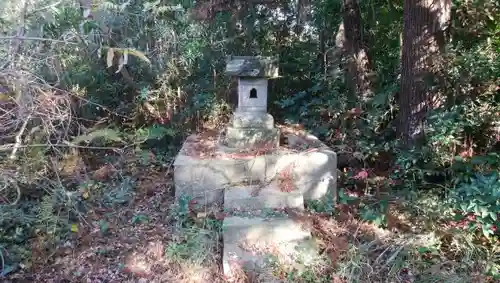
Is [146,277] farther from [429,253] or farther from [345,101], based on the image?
[345,101]

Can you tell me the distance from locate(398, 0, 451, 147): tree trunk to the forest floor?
1251 mm

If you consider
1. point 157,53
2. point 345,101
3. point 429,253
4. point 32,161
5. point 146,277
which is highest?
point 157,53

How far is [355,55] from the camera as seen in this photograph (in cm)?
591

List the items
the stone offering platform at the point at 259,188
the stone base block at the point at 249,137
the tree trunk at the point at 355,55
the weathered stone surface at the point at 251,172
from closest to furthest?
the stone offering platform at the point at 259,188 < the weathered stone surface at the point at 251,172 < the stone base block at the point at 249,137 < the tree trunk at the point at 355,55

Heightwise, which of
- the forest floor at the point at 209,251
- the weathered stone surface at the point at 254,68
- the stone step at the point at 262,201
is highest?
the weathered stone surface at the point at 254,68

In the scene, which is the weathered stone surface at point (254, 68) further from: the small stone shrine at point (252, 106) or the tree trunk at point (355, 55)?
the tree trunk at point (355, 55)

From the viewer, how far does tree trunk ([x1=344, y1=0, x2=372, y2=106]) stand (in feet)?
19.1

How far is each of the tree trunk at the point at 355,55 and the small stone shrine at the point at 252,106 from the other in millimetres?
1563

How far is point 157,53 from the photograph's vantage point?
638 cm

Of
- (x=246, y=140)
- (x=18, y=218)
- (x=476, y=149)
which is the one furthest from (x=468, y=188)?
(x=18, y=218)

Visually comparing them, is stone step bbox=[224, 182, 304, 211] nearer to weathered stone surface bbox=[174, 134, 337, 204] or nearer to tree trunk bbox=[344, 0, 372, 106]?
weathered stone surface bbox=[174, 134, 337, 204]

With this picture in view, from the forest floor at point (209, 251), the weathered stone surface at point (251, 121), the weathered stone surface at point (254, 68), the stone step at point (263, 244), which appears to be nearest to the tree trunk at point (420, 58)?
the forest floor at point (209, 251)

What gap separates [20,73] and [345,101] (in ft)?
14.2

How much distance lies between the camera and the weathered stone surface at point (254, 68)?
4.87m
